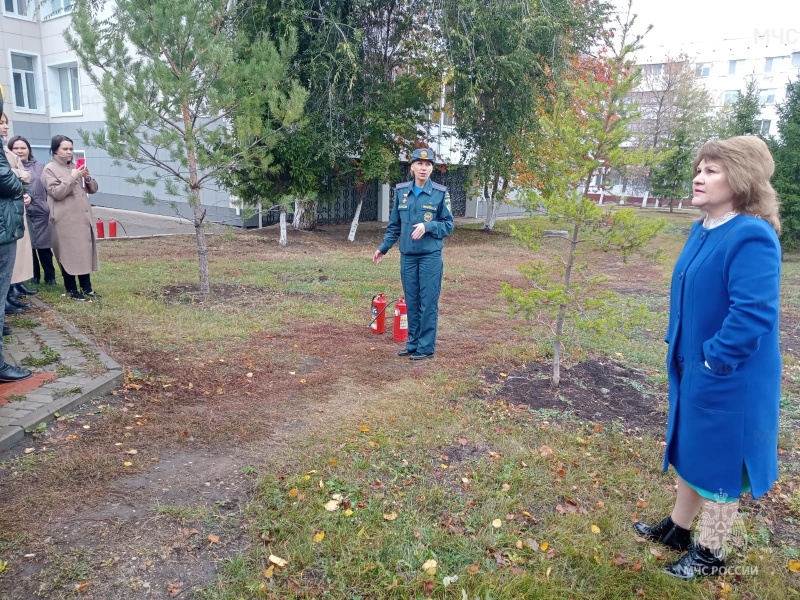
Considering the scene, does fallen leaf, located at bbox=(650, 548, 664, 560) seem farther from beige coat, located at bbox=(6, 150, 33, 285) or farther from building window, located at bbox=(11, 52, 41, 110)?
building window, located at bbox=(11, 52, 41, 110)

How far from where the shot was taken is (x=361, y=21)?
1427 cm

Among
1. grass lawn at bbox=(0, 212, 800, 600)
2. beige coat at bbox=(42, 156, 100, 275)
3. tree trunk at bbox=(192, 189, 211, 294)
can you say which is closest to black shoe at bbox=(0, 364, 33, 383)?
grass lawn at bbox=(0, 212, 800, 600)

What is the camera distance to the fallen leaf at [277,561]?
2.73 m

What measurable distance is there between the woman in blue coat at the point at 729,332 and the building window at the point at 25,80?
82.4 feet

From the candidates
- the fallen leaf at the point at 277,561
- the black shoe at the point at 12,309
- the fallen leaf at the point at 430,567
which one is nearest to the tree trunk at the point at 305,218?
the black shoe at the point at 12,309

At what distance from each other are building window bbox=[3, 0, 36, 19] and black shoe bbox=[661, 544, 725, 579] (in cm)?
2584

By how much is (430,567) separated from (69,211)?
20.7ft

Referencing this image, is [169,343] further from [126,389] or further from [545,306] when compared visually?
[545,306]

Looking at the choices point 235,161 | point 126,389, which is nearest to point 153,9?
point 235,161

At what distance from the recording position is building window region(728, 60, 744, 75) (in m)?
51.5

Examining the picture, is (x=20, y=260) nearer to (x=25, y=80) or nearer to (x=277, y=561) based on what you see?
(x=277, y=561)

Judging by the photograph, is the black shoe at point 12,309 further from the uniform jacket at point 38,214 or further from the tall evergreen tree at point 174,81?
the tall evergreen tree at point 174,81

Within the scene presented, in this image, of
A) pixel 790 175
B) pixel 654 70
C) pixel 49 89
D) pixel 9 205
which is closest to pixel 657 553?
pixel 9 205

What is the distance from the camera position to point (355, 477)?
3518 millimetres
